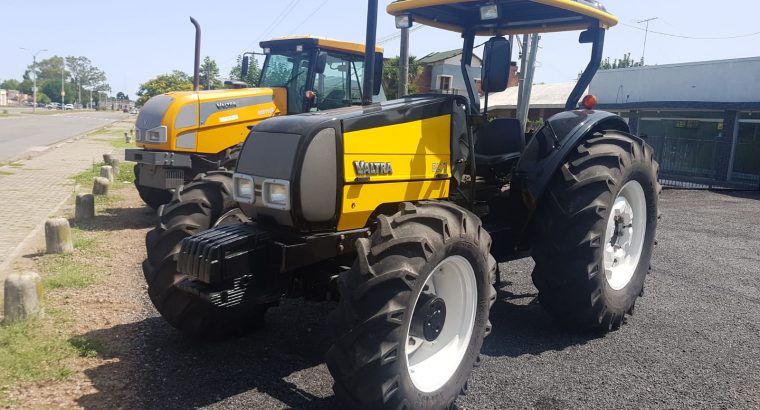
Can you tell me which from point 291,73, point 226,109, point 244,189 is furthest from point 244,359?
point 291,73

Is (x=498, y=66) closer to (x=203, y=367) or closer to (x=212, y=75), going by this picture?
(x=203, y=367)

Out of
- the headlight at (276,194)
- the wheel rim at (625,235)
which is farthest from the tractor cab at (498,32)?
the headlight at (276,194)

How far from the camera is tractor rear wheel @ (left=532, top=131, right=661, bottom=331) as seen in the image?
4.42 metres

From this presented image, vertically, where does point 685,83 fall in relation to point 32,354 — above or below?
above

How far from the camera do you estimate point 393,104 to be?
13.5 ft

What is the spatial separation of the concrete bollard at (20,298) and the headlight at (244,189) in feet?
7.27

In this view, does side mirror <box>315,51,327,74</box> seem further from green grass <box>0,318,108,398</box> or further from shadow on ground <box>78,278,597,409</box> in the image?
green grass <box>0,318,108,398</box>

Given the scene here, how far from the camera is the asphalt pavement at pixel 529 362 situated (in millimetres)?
3711

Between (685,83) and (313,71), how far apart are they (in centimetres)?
1763

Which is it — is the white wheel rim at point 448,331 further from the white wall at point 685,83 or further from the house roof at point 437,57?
the house roof at point 437,57

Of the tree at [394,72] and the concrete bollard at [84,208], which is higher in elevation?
the tree at [394,72]

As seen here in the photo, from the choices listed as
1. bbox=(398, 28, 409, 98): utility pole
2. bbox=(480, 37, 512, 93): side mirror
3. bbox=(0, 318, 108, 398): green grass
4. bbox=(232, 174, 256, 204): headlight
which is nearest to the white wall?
bbox=(398, 28, 409, 98): utility pole

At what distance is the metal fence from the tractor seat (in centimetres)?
1630

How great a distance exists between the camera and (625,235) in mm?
5266
